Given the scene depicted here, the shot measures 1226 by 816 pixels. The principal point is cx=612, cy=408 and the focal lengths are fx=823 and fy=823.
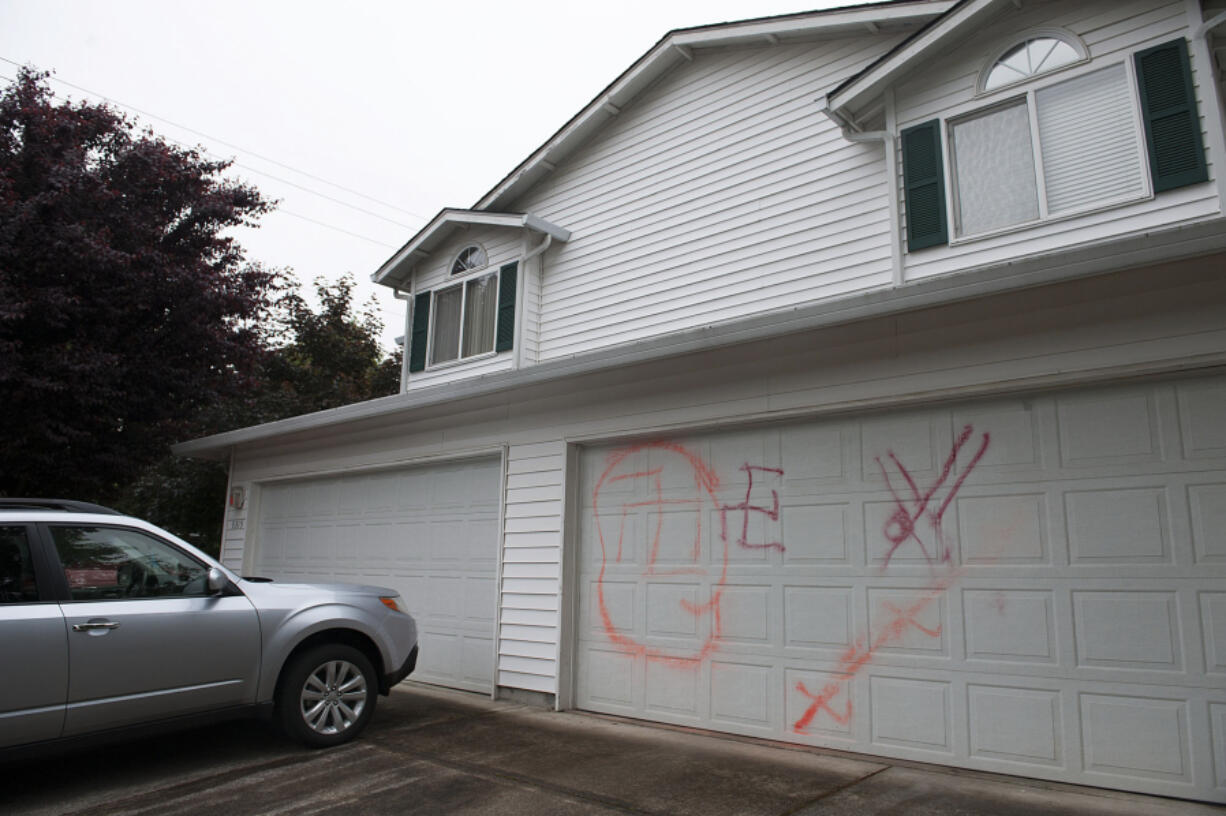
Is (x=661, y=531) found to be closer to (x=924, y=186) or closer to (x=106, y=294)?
(x=924, y=186)

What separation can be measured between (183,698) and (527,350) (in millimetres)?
6550

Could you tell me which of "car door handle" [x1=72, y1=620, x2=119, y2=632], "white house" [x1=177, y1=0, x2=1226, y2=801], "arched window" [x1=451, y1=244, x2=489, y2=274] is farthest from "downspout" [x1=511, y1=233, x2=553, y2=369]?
"car door handle" [x1=72, y1=620, x2=119, y2=632]

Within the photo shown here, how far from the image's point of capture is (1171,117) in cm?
667

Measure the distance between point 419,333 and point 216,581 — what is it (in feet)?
24.8

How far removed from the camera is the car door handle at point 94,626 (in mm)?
4633

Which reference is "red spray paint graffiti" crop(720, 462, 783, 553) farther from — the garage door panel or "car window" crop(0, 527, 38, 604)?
"car window" crop(0, 527, 38, 604)

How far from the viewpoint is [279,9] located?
12.4 m

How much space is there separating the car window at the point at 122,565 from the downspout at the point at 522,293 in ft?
19.3

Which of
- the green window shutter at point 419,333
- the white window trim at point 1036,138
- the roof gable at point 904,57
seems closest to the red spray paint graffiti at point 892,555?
the white window trim at point 1036,138

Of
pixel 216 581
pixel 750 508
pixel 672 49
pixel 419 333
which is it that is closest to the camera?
pixel 216 581

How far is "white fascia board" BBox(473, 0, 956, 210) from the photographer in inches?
340

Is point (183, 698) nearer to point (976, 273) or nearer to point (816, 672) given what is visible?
point (816, 672)

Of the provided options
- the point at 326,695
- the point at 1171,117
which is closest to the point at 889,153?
the point at 1171,117

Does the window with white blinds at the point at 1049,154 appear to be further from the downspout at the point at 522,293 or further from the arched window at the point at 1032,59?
the downspout at the point at 522,293
